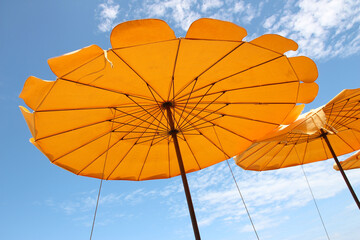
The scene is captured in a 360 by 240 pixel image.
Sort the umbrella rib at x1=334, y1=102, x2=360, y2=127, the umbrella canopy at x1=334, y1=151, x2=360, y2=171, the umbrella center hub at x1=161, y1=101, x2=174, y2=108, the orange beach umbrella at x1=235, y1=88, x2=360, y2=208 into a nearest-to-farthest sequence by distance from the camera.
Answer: the umbrella center hub at x1=161, y1=101, x2=174, y2=108, the orange beach umbrella at x1=235, y1=88, x2=360, y2=208, the umbrella rib at x1=334, y1=102, x2=360, y2=127, the umbrella canopy at x1=334, y1=151, x2=360, y2=171

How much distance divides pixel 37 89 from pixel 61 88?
315mm

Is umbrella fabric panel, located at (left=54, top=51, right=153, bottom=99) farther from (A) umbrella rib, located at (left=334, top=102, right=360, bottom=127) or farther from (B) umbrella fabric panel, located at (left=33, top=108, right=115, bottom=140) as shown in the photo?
(A) umbrella rib, located at (left=334, top=102, right=360, bottom=127)

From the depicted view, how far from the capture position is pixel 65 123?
4.58 m

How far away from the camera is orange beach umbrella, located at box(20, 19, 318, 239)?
3299 millimetres

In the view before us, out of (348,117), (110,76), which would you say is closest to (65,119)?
(110,76)

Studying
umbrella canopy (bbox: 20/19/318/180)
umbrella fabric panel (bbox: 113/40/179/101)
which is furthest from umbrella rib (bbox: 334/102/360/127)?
umbrella fabric panel (bbox: 113/40/179/101)

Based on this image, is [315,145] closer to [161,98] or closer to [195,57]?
[161,98]

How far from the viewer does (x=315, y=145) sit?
28.9ft

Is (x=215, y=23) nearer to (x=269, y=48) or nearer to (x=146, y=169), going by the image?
(x=269, y=48)

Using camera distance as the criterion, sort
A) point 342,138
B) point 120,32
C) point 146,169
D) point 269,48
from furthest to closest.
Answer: point 342,138
point 146,169
point 269,48
point 120,32

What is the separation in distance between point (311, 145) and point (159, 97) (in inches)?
254

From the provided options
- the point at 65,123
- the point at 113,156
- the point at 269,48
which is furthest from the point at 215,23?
the point at 113,156

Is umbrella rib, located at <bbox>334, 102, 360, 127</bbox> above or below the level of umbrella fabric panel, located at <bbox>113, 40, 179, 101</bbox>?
above

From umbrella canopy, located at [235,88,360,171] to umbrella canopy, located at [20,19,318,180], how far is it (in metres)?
1.89
